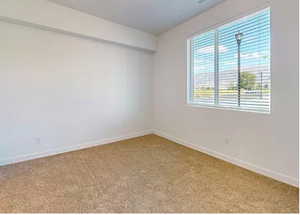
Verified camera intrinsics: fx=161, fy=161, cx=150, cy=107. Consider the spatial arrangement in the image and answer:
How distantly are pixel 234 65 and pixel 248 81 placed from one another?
388 millimetres

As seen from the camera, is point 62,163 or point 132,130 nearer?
point 62,163

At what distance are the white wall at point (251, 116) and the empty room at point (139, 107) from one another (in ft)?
0.05

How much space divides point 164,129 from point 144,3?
293 centimetres

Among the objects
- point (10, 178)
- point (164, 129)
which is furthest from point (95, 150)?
point (164, 129)

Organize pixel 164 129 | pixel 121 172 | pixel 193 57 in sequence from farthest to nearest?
pixel 164 129, pixel 193 57, pixel 121 172

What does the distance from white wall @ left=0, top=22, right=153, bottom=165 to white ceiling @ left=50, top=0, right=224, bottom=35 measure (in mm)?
644

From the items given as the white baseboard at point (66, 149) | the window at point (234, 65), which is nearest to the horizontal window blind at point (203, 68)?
the window at point (234, 65)

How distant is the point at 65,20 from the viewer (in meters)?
3.05

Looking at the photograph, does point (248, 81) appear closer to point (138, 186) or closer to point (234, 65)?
point (234, 65)

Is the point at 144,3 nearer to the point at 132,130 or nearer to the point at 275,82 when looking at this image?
the point at 275,82

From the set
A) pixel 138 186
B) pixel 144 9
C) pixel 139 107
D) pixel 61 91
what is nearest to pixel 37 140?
pixel 61 91

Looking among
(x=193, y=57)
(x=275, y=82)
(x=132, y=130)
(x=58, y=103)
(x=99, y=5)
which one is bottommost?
(x=132, y=130)

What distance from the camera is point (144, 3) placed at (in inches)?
116

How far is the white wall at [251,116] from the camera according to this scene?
82.4 inches
